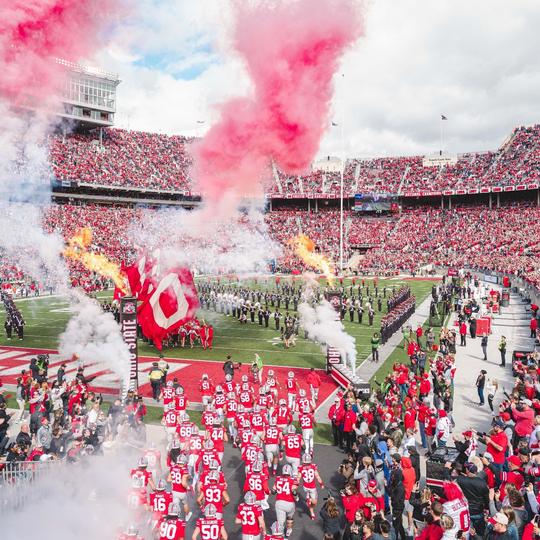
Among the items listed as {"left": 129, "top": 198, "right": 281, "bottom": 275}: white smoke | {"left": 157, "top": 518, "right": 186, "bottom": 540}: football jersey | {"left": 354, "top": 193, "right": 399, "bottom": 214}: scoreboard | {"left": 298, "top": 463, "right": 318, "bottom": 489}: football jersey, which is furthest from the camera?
{"left": 354, "top": 193, "right": 399, "bottom": 214}: scoreboard

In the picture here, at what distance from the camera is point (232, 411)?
35.4 feet

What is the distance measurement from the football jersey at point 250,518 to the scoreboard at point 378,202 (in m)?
64.6

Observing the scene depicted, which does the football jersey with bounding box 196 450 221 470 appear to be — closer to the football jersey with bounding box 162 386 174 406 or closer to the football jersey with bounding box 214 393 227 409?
the football jersey with bounding box 214 393 227 409

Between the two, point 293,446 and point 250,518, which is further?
point 293,446

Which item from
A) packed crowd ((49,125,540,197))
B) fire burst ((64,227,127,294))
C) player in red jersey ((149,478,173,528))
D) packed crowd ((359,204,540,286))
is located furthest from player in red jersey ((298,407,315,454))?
packed crowd ((49,125,540,197))

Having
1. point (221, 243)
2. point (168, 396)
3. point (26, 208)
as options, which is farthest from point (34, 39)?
point (221, 243)

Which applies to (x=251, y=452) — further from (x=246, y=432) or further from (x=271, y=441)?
(x=271, y=441)

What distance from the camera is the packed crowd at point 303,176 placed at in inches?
2304

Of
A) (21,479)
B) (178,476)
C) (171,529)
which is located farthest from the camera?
(21,479)

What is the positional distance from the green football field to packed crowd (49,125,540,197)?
95.5 ft

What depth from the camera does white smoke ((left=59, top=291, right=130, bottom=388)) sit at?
15.0 meters

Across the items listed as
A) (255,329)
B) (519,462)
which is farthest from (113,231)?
(519,462)

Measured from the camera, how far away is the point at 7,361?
766 inches

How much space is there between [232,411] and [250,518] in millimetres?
4434
